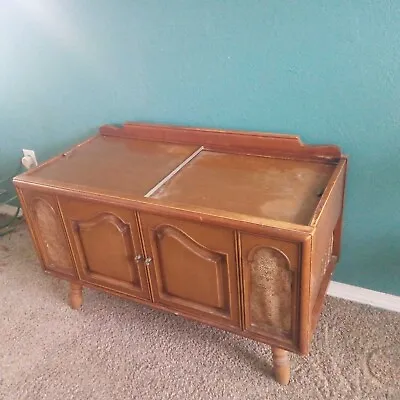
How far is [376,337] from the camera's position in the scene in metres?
1.29

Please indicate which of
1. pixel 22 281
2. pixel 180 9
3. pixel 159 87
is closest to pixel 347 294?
pixel 159 87

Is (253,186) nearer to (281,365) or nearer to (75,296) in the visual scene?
(281,365)

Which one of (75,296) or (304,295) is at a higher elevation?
(304,295)

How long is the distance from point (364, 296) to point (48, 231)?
1.03 metres

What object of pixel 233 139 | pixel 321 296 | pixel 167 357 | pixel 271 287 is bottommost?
pixel 167 357

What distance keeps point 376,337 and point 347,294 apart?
18 cm

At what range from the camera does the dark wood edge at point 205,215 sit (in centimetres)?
92

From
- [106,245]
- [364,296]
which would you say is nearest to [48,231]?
[106,245]

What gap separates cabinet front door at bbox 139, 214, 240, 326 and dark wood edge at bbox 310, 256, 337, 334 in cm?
21

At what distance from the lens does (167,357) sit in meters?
1.29

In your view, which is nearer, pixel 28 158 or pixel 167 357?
pixel 167 357

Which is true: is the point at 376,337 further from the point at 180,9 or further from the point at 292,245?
the point at 180,9

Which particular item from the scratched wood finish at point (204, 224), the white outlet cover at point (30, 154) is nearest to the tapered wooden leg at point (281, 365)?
the scratched wood finish at point (204, 224)

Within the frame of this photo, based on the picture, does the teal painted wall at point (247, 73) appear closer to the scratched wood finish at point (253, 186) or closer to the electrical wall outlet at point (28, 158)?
the scratched wood finish at point (253, 186)
